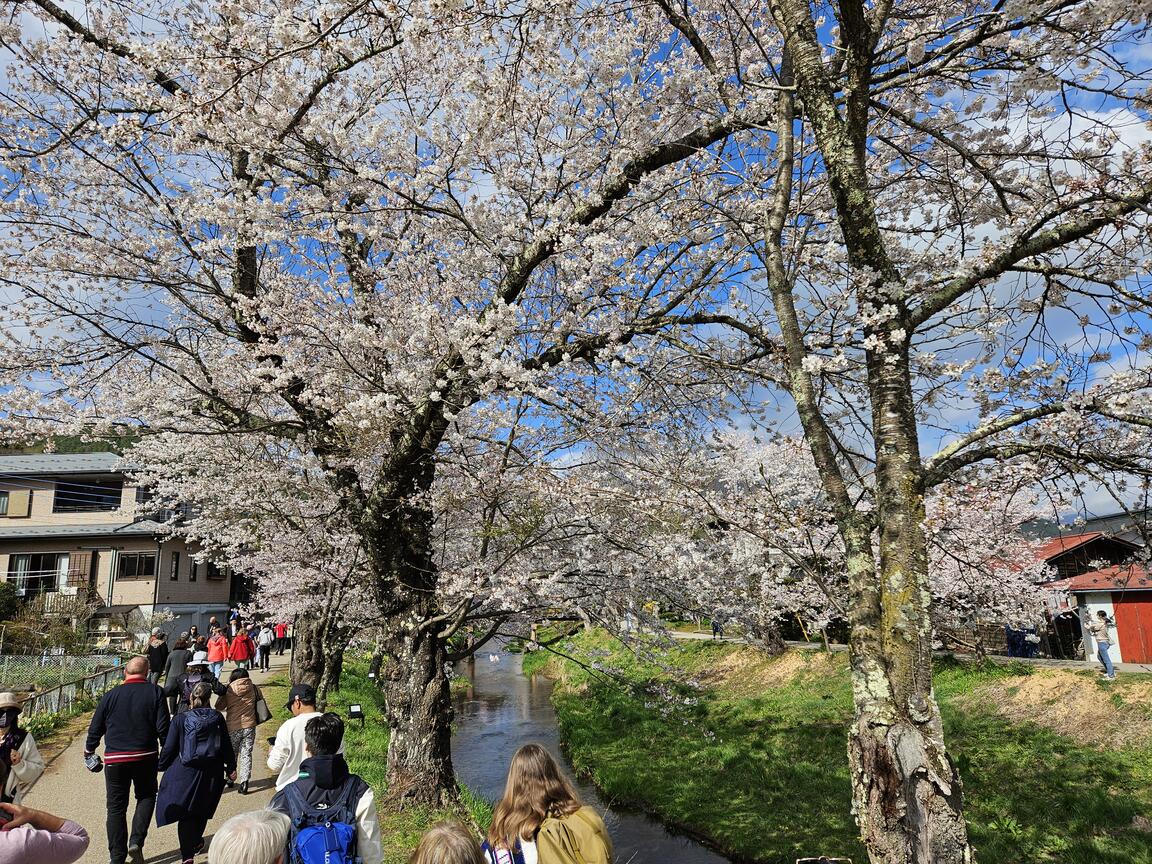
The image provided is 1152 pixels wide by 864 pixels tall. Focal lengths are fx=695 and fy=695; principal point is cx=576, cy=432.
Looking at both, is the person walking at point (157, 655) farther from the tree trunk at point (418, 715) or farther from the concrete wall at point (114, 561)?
the concrete wall at point (114, 561)

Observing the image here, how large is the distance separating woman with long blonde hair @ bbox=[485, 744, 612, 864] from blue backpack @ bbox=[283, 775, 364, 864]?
0.74 m

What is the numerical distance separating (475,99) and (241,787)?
8.40m

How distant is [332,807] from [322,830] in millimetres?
108

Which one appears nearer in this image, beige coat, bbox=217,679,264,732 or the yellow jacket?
the yellow jacket

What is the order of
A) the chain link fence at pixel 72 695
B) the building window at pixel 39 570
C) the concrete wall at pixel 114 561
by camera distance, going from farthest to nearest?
the concrete wall at pixel 114 561 < the building window at pixel 39 570 < the chain link fence at pixel 72 695

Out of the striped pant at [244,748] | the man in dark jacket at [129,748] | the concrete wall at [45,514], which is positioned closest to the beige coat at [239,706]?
the striped pant at [244,748]

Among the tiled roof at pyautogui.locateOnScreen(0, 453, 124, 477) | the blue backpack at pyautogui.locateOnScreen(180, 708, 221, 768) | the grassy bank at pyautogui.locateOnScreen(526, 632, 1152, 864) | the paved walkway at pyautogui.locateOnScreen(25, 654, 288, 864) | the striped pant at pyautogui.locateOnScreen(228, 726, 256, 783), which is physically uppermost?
the tiled roof at pyautogui.locateOnScreen(0, 453, 124, 477)

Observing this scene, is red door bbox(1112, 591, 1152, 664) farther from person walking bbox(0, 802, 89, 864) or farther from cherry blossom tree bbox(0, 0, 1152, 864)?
person walking bbox(0, 802, 89, 864)

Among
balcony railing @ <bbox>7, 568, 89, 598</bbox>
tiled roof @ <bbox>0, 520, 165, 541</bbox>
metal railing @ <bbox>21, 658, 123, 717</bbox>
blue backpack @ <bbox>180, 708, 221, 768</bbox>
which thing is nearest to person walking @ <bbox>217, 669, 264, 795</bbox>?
blue backpack @ <bbox>180, 708, 221, 768</bbox>

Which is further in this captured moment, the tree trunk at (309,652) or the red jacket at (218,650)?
the red jacket at (218,650)

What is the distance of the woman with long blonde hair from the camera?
293 centimetres

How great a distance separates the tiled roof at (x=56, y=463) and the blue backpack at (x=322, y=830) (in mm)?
31212

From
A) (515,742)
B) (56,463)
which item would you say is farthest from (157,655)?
(56,463)

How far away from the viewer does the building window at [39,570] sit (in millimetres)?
28453
